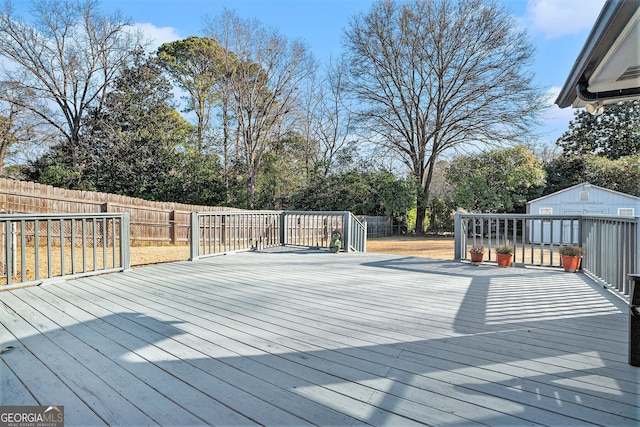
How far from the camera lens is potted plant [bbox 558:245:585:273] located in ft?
14.7

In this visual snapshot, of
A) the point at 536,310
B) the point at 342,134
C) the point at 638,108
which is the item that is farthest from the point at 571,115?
the point at 536,310

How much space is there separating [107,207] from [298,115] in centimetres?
1001

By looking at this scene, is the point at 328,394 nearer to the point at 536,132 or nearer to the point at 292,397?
the point at 292,397

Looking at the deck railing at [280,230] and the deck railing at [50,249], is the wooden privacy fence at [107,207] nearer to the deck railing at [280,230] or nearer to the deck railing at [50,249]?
the deck railing at [50,249]

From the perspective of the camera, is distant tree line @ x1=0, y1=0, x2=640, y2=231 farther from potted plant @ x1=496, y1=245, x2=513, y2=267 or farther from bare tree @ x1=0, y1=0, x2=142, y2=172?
potted plant @ x1=496, y1=245, x2=513, y2=267

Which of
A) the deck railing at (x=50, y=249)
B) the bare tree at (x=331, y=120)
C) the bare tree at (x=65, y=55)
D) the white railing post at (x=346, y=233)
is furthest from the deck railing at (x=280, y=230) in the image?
the bare tree at (x=65, y=55)

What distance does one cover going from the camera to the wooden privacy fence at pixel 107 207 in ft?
25.4

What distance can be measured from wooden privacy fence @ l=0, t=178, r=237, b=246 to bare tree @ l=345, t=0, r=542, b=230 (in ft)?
35.2

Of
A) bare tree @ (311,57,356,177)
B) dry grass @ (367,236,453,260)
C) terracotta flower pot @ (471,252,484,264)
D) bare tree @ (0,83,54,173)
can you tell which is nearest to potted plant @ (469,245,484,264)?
terracotta flower pot @ (471,252,484,264)

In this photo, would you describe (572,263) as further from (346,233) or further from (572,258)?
(346,233)

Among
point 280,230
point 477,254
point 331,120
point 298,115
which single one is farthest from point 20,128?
point 477,254

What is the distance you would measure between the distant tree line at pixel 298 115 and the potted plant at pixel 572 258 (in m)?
12.6

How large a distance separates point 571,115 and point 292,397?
1003 inches

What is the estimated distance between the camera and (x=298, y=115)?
16938 millimetres
